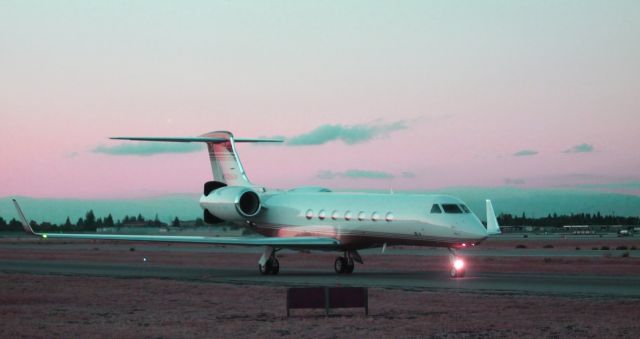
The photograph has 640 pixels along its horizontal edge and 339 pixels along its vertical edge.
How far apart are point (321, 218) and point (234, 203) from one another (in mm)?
3626

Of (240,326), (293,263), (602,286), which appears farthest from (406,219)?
(240,326)

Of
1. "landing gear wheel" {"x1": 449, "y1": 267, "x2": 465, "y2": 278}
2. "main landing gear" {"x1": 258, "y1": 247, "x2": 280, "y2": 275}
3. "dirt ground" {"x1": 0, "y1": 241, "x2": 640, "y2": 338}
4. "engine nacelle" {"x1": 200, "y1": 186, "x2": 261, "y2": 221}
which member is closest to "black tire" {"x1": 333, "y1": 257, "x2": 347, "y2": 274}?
"main landing gear" {"x1": 258, "y1": 247, "x2": 280, "y2": 275}

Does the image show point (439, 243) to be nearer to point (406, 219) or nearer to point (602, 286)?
point (406, 219)

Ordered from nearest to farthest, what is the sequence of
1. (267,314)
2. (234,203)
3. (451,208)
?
(267,314) → (451,208) → (234,203)


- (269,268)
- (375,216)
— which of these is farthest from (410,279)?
(269,268)

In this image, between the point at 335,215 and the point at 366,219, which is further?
the point at 335,215

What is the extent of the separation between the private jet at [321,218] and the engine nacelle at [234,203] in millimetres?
38

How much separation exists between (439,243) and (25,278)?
1348 cm

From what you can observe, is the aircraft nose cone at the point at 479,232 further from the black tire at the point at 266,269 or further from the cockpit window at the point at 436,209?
the black tire at the point at 266,269

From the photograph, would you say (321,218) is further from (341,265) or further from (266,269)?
(266,269)

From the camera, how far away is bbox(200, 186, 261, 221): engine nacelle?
1463 inches

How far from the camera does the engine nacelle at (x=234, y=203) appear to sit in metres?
37.2

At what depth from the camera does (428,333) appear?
16.0m

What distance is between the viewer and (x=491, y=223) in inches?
1324
